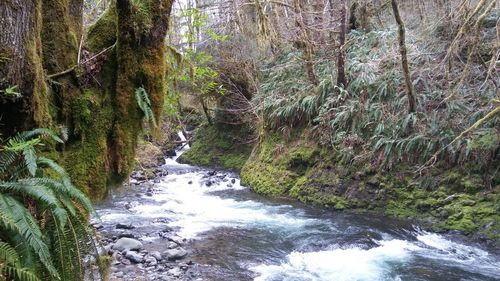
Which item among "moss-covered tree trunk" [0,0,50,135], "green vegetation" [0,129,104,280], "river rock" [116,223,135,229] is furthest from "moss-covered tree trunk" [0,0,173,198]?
"river rock" [116,223,135,229]

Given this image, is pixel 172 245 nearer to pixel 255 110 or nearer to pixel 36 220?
pixel 36 220

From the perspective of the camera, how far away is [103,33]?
3.64 m

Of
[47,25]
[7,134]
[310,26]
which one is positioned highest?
[310,26]

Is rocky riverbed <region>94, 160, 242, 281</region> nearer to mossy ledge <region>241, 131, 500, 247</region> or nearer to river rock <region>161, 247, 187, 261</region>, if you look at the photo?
river rock <region>161, 247, 187, 261</region>

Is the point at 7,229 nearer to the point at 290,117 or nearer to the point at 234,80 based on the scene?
the point at 290,117

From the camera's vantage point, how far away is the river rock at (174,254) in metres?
6.64

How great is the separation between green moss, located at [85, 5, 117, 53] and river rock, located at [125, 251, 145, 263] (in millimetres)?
3883

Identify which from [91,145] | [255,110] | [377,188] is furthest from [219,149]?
[91,145]

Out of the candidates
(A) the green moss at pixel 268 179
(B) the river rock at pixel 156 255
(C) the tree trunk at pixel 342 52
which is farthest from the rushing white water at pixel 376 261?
(C) the tree trunk at pixel 342 52

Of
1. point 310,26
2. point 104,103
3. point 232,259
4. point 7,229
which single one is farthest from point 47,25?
→ point 310,26

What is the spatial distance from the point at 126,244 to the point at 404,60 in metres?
6.96

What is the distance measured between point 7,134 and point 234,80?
538 inches

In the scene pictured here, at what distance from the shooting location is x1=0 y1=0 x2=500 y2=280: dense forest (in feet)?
8.51

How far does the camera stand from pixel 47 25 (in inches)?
132
